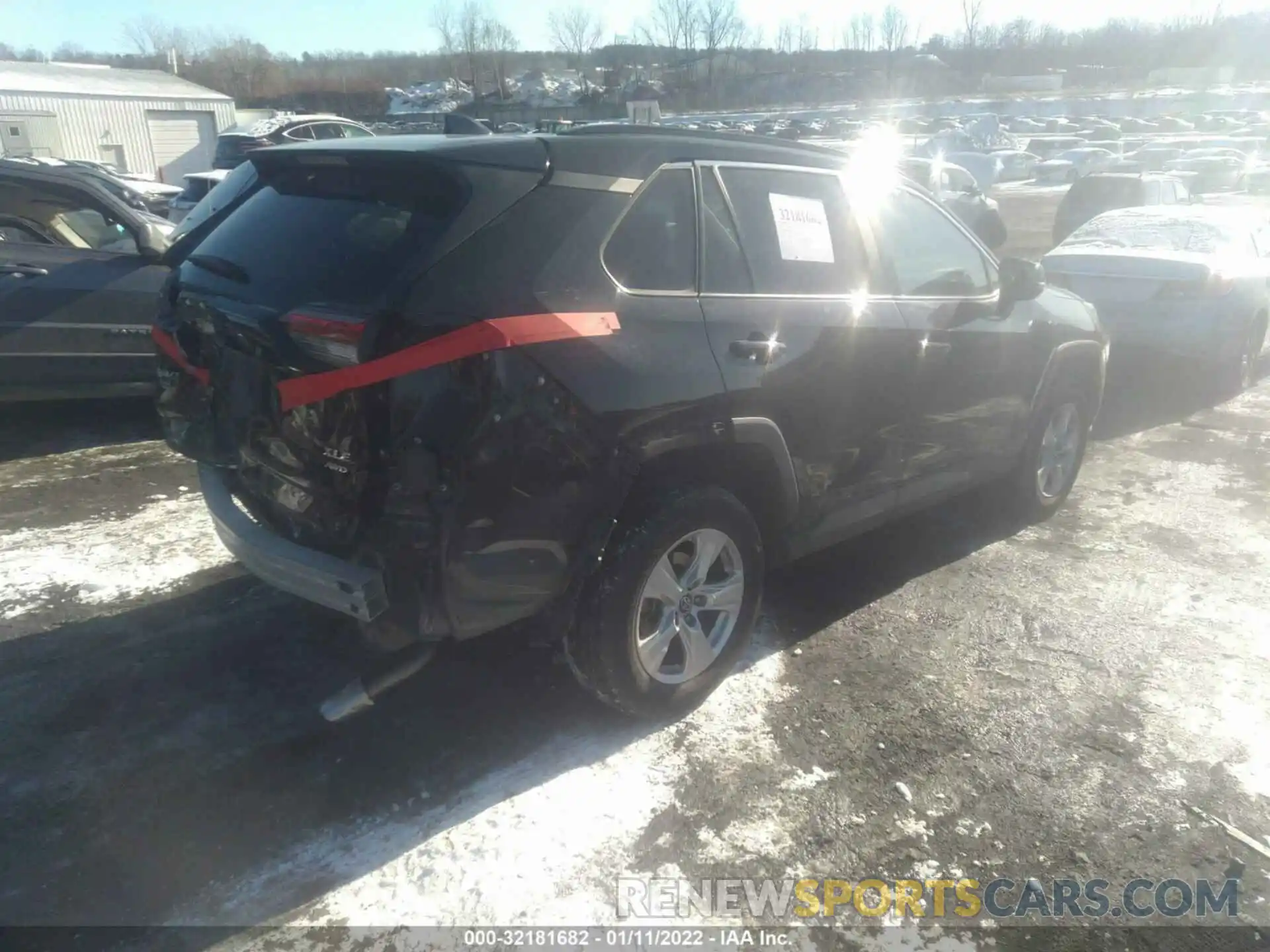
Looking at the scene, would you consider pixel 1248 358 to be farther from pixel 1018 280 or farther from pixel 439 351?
pixel 439 351

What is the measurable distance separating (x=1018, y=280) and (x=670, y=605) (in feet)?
8.34

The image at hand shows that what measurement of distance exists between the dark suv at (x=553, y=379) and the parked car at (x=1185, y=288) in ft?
16.4

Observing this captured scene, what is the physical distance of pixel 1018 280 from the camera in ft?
14.8

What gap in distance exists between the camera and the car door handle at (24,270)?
18.8 feet

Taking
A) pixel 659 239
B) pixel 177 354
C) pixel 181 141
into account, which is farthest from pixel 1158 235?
pixel 181 141

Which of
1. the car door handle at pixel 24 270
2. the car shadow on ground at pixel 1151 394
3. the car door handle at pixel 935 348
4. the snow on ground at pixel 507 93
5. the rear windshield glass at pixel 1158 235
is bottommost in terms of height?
the car shadow on ground at pixel 1151 394

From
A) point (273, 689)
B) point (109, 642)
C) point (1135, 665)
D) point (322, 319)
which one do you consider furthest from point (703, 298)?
point (109, 642)

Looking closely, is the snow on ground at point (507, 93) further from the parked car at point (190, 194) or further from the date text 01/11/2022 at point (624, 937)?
the date text 01/11/2022 at point (624, 937)

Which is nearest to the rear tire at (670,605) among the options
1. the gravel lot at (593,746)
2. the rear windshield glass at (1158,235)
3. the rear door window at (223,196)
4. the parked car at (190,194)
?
the gravel lot at (593,746)

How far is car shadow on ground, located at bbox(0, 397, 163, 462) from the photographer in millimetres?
6113

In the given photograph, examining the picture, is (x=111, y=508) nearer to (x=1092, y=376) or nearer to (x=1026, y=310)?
(x=1026, y=310)

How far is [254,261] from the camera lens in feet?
9.73

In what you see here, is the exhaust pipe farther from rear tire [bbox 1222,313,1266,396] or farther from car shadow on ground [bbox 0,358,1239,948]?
rear tire [bbox 1222,313,1266,396]

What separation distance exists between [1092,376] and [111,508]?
5.55 metres
